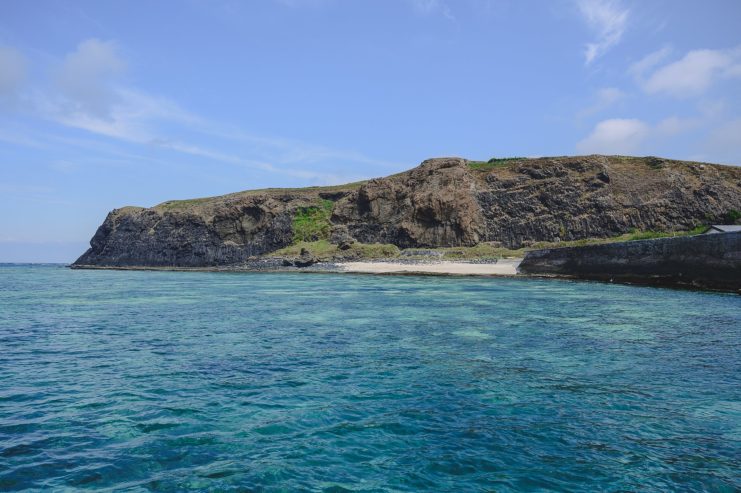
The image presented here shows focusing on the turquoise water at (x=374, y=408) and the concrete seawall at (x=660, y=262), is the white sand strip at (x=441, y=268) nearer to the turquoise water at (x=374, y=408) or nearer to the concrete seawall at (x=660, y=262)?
the concrete seawall at (x=660, y=262)

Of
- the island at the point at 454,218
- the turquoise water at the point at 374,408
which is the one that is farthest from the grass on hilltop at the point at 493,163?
the turquoise water at the point at 374,408

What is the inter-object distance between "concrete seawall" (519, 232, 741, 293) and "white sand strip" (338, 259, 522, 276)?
4368 mm

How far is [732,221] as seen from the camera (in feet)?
196

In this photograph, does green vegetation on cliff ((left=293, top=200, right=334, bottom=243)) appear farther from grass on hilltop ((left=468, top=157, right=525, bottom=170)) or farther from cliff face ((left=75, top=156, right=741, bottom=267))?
grass on hilltop ((left=468, top=157, right=525, bottom=170))

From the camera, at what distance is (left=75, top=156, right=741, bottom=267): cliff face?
6531 cm

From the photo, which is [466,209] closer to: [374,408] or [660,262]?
[660,262]

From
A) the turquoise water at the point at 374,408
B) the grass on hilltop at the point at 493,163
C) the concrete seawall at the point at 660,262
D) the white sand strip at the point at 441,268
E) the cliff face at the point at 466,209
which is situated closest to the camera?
the turquoise water at the point at 374,408

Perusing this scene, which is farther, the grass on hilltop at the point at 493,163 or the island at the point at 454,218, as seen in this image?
the grass on hilltop at the point at 493,163

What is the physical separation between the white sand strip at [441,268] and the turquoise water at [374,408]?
32193 millimetres

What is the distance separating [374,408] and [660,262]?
32.3 meters

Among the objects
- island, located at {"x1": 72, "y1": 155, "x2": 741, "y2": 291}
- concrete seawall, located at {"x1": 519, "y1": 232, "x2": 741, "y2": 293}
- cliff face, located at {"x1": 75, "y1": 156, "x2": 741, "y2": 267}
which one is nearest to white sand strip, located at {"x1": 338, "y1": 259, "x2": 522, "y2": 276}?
island, located at {"x1": 72, "y1": 155, "x2": 741, "y2": 291}

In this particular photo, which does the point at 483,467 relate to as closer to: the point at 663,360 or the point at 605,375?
the point at 605,375

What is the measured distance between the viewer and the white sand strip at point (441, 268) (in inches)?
1916

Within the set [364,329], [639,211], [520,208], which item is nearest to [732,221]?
[639,211]
